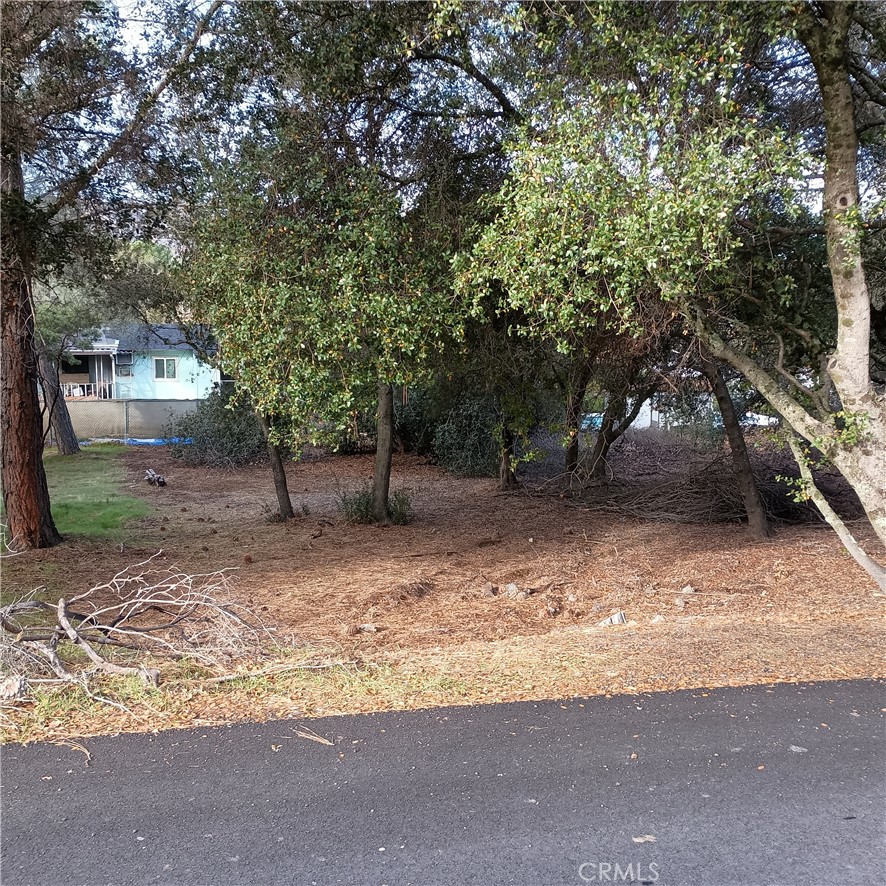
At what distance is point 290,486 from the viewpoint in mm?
19547

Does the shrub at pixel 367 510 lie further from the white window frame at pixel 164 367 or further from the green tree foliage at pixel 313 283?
the white window frame at pixel 164 367

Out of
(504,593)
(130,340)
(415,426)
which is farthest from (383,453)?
(130,340)

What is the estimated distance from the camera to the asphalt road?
3191 millimetres

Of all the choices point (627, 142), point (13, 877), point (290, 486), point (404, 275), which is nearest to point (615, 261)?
point (627, 142)

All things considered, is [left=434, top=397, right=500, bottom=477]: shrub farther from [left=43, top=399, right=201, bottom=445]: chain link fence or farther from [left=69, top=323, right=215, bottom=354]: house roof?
[left=69, top=323, right=215, bottom=354]: house roof

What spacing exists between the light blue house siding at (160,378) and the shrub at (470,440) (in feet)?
55.6

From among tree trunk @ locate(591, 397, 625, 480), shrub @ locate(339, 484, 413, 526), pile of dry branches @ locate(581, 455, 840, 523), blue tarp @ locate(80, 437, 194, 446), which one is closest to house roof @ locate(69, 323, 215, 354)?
blue tarp @ locate(80, 437, 194, 446)

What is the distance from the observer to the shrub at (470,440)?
66.5 feet

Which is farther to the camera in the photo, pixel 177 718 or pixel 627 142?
pixel 627 142

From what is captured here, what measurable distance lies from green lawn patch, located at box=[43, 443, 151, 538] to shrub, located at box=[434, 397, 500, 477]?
7.98 meters

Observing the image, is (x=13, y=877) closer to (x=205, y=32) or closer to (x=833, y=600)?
(x=833, y=600)

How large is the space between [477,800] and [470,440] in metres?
17.0

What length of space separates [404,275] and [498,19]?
2603 mm

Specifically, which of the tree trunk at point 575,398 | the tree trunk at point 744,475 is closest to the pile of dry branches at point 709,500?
the tree trunk at point 744,475
